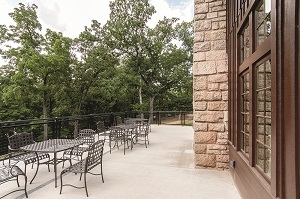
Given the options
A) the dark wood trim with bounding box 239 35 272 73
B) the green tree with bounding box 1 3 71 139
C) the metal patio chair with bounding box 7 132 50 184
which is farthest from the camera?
the green tree with bounding box 1 3 71 139

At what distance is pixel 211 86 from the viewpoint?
392cm

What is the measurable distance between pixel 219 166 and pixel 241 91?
1702mm

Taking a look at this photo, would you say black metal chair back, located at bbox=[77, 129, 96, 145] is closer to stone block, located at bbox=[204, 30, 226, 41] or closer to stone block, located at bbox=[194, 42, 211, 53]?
stone block, located at bbox=[194, 42, 211, 53]

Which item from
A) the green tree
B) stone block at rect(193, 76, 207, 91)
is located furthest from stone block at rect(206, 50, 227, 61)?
the green tree

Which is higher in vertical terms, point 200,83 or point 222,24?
point 222,24

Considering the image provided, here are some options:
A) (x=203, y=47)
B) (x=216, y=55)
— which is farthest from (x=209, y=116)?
(x=203, y=47)

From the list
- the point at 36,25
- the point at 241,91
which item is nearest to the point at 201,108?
the point at 241,91

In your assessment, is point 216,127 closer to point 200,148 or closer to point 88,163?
point 200,148

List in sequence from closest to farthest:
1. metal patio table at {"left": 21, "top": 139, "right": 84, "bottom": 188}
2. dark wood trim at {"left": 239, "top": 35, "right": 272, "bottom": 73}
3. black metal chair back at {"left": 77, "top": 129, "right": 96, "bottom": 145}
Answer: dark wood trim at {"left": 239, "top": 35, "right": 272, "bottom": 73}, metal patio table at {"left": 21, "top": 139, "right": 84, "bottom": 188}, black metal chair back at {"left": 77, "top": 129, "right": 96, "bottom": 145}

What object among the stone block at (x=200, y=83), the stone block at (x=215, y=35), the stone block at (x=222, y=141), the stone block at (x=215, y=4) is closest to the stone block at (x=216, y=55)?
the stone block at (x=215, y=35)

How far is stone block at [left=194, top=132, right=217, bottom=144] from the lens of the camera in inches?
153

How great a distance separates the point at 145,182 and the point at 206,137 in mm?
1590

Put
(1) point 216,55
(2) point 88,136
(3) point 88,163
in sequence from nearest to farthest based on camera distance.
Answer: (3) point 88,163 < (1) point 216,55 < (2) point 88,136

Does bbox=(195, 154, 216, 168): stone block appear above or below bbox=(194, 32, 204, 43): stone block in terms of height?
below
